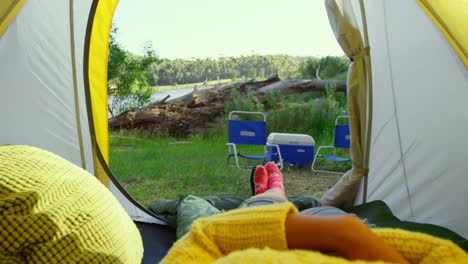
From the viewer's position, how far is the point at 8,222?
0.74 meters

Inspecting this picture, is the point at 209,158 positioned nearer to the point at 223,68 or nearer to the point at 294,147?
the point at 294,147

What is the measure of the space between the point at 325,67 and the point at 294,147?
72.0 inches

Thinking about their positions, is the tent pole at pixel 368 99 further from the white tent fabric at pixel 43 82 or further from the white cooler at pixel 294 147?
the white cooler at pixel 294 147

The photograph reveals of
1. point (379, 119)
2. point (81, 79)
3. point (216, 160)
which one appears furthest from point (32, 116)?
point (216, 160)

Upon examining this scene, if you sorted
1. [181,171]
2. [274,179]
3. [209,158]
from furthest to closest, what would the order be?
[209,158] < [181,171] < [274,179]

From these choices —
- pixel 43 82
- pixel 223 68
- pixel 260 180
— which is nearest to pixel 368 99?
pixel 260 180

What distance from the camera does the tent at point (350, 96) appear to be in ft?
6.71

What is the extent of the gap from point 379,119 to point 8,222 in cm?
195

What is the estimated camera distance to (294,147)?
4645 millimetres

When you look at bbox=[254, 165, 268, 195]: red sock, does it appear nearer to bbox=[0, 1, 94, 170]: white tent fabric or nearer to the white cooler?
bbox=[0, 1, 94, 170]: white tent fabric

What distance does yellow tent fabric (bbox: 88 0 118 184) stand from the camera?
2385 millimetres

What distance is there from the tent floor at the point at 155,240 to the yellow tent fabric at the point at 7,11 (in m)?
1.17

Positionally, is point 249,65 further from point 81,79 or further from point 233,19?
point 81,79

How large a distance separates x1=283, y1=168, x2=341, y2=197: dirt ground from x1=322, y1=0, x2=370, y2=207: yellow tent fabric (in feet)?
6.38
